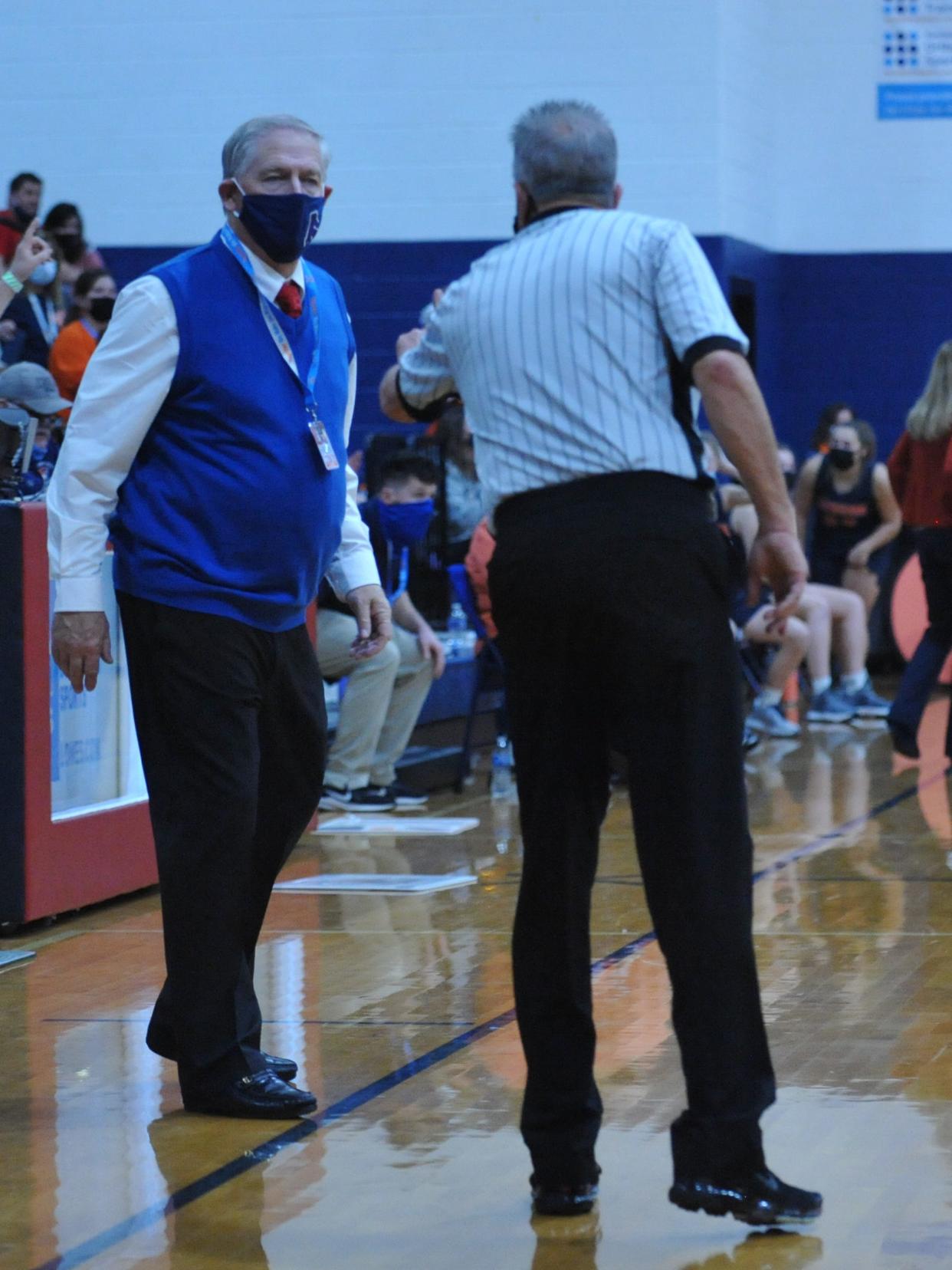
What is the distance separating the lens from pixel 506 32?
11938mm

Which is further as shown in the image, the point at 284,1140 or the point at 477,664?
the point at 477,664

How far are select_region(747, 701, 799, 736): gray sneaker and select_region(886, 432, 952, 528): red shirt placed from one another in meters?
2.39

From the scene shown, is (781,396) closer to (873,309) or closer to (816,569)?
(873,309)

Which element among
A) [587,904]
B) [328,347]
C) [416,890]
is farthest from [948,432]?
[587,904]

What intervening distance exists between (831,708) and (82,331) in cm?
424

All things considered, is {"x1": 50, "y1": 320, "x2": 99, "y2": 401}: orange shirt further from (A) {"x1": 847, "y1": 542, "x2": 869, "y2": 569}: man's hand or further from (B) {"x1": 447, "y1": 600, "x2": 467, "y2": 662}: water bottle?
(A) {"x1": 847, "y1": 542, "x2": 869, "y2": 569}: man's hand

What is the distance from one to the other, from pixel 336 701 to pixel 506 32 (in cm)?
515

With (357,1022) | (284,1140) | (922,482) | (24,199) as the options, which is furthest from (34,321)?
(284,1140)

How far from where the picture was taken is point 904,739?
786cm

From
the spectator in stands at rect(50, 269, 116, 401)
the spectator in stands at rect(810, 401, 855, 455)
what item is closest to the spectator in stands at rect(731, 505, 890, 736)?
the spectator in stands at rect(810, 401, 855, 455)

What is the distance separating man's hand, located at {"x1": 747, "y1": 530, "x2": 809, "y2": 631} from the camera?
9.34ft

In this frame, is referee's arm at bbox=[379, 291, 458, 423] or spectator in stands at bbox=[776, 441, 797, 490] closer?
referee's arm at bbox=[379, 291, 458, 423]

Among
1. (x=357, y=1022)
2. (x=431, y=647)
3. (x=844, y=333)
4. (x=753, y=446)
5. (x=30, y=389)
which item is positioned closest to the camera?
(x=753, y=446)

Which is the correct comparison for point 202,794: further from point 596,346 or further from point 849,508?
point 849,508
